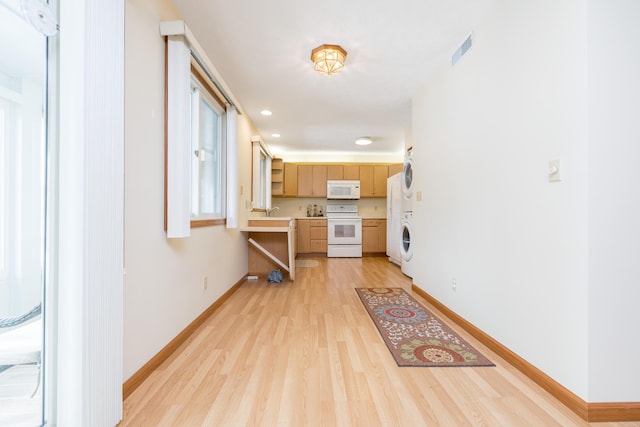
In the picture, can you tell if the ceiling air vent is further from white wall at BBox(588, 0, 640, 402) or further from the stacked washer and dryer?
the stacked washer and dryer

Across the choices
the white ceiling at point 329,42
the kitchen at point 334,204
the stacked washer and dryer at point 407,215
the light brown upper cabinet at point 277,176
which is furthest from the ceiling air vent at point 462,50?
the light brown upper cabinet at point 277,176

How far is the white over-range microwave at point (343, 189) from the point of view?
253 inches

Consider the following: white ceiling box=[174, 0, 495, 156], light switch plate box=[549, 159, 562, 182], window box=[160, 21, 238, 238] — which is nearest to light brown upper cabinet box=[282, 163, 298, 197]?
white ceiling box=[174, 0, 495, 156]

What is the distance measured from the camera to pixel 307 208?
22.4 ft

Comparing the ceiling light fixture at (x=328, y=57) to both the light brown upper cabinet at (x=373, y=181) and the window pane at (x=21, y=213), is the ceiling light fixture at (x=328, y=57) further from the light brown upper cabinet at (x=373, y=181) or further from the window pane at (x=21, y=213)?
the light brown upper cabinet at (x=373, y=181)

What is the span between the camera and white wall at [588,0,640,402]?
48.9 inches

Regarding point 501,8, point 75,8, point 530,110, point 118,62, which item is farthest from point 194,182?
point 501,8

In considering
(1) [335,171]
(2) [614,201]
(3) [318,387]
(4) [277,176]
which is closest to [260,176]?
(4) [277,176]

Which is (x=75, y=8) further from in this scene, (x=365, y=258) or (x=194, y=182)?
(x=365, y=258)

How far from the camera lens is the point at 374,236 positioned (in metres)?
6.29

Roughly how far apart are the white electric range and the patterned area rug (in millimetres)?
3056

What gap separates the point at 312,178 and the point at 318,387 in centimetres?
526

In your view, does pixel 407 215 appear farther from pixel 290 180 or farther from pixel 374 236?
pixel 290 180

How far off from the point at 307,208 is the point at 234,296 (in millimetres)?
3830
